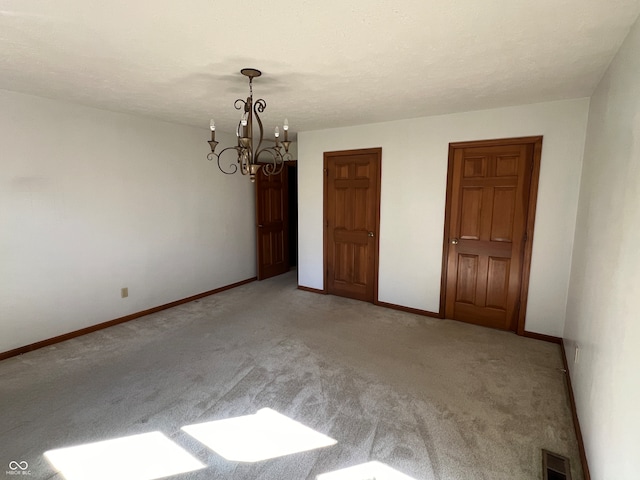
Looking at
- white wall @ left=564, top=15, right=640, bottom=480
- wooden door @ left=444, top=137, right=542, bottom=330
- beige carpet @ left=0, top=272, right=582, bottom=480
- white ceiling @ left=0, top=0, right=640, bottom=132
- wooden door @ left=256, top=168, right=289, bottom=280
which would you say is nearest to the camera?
white wall @ left=564, top=15, right=640, bottom=480

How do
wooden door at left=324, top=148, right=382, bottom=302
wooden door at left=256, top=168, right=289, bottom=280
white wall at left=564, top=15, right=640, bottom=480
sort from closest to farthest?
1. white wall at left=564, top=15, right=640, bottom=480
2. wooden door at left=324, top=148, right=382, bottom=302
3. wooden door at left=256, top=168, right=289, bottom=280

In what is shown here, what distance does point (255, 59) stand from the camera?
2.11 meters

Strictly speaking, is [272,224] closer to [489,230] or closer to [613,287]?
[489,230]

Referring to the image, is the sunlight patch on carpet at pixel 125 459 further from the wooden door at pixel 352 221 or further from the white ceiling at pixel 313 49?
the wooden door at pixel 352 221

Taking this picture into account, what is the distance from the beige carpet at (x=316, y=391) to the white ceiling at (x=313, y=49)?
229 centimetres

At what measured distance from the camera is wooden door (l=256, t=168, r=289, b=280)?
5.39m

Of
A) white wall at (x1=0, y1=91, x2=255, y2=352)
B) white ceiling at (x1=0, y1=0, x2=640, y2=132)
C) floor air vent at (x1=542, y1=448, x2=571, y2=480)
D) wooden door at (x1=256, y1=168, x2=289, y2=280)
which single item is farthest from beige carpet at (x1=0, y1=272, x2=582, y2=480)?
white ceiling at (x1=0, y1=0, x2=640, y2=132)

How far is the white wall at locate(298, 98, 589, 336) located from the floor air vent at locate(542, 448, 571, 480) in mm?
1778

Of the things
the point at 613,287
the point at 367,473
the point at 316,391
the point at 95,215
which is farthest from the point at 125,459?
the point at 613,287

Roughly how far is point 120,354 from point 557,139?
448 centimetres

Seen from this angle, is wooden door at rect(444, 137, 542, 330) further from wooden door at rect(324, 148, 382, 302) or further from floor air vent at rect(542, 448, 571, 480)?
floor air vent at rect(542, 448, 571, 480)

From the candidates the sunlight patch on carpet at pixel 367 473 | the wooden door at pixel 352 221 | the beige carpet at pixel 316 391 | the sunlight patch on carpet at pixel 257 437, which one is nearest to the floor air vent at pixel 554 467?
the beige carpet at pixel 316 391

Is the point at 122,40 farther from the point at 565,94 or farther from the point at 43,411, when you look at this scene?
the point at 565,94

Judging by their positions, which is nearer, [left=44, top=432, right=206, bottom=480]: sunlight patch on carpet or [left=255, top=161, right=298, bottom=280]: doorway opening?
[left=44, top=432, right=206, bottom=480]: sunlight patch on carpet
